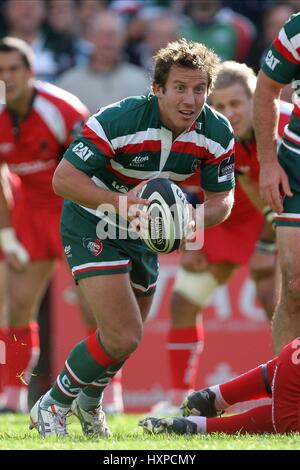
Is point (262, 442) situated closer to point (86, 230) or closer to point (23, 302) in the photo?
point (86, 230)

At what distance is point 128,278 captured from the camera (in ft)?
19.5

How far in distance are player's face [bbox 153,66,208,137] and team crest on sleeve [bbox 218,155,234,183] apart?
13.6 inches

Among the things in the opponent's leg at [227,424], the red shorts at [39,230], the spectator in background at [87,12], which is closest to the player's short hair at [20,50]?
the red shorts at [39,230]

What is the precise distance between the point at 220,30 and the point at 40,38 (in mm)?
1772

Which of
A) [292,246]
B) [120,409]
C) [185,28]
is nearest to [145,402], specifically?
[120,409]

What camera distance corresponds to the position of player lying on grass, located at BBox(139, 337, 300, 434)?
17.7 ft

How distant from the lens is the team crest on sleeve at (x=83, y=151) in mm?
5672

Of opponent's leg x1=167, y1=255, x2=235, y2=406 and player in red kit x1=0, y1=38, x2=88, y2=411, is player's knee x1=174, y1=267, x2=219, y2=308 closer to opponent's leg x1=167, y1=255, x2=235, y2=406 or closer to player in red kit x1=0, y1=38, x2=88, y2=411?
opponent's leg x1=167, y1=255, x2=235, y2=406

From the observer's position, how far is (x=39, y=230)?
9234mm

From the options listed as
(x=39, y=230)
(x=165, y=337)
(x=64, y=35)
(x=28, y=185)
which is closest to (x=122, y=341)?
(x=39, y=230)

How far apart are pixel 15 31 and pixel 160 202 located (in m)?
6.39

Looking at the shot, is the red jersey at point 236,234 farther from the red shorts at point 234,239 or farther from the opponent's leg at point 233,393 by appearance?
the opponent's leg at point 233,393

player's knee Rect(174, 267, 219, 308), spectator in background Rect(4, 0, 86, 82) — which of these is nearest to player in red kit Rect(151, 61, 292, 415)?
player's knee Rect(174, 267, 219, 308)

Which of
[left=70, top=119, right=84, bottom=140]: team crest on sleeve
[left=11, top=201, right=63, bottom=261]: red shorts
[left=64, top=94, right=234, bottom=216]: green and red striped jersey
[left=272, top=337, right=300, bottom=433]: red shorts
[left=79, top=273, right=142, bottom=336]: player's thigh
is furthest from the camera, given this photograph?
[left=11, top=201, right=63, bottom=261]: red shorts
